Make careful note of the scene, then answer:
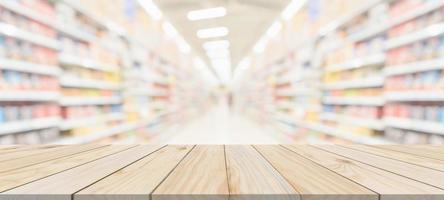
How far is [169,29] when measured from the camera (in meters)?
6.91

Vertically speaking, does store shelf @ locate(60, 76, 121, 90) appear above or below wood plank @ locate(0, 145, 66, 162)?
above

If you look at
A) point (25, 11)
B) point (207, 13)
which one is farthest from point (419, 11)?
point (207, 13)

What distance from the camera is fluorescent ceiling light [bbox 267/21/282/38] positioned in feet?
22.5

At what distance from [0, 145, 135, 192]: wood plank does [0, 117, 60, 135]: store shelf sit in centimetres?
141

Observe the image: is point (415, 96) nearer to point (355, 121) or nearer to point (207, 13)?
point (355, 121)

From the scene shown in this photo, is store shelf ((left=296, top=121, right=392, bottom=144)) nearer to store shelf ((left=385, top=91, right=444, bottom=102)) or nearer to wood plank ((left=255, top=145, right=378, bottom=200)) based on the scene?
store shelf ((left=385, top=91, right=444, bottom=102))

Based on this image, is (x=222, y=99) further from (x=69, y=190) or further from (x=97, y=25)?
(x=69, y=190)

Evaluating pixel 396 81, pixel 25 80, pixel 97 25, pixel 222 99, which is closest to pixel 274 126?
pixel 396 81

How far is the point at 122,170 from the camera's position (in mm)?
751

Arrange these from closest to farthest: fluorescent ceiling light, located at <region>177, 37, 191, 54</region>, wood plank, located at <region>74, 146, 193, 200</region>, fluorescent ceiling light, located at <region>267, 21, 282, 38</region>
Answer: wood plank, located at <region>74, 146, 193, 200</region> < fluorescent ceiling light, located at <region>267, 21, 282, 38</region> < fluorescent ceiling light, located at <region>177, 37, 191, 54</region>

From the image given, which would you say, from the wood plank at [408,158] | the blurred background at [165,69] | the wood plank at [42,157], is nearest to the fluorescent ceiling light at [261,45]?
the blurred background at [165,69]

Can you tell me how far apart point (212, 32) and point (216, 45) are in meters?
2.17

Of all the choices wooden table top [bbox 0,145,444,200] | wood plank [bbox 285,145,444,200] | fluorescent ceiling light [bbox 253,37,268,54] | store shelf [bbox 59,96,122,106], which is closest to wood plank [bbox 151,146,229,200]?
wooden table top [bbox 0,145,444,200]
